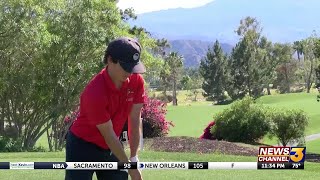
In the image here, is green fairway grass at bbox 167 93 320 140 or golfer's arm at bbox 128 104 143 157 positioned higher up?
golfer's arm at bbox 128 104 143 157

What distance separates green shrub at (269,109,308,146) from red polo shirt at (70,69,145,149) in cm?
1766

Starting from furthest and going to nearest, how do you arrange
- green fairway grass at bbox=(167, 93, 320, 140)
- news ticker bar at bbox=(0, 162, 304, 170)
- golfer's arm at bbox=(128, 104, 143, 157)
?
green fairway grass at bbox=(167, 93, 320, 140) < golfer's arm at bbox=(128, 104, 143, 157) < news ticker bar at bbox=(0, 162, 304, 170)

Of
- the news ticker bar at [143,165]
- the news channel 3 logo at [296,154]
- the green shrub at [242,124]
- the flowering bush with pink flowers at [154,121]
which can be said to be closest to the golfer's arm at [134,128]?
the news ticker bar at [143,165]

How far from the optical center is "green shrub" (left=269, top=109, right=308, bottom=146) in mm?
21609

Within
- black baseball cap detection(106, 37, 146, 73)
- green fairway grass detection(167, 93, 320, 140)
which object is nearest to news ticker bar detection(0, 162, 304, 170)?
black baseball cap detection(106, 37, 146, 73)

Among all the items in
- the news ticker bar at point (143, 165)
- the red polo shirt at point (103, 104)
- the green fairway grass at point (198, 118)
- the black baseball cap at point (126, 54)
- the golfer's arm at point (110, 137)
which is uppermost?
the black baseball cap at point (126, 54)

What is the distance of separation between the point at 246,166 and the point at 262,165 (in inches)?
8.5

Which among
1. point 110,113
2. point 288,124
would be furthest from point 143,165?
point 288,124

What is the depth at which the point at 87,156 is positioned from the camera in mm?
4375

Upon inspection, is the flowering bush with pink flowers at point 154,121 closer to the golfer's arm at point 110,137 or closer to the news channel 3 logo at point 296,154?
the news channel 3 logo at point 296,154

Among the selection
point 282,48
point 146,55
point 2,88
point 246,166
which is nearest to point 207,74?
point 282,48

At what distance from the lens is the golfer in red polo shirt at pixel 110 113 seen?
4027mm

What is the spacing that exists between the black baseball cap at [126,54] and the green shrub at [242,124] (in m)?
17.9

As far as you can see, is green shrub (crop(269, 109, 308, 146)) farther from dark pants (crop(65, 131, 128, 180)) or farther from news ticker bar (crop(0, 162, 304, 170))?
dark pants (crop(65, 131, 128, 180))
